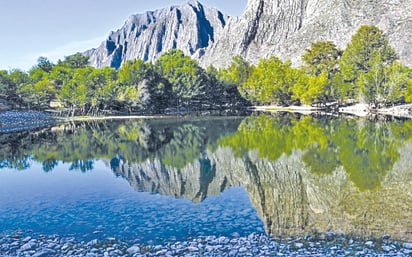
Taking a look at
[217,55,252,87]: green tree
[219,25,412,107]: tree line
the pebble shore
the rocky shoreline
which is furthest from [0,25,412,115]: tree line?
the pebble shore

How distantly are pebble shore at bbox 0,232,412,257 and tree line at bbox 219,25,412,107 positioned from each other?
72863mm

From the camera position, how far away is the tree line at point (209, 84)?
3292 inches

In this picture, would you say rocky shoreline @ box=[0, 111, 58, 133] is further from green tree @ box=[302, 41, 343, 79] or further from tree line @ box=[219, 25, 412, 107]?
green tree @ box=[302, 41, 343, 79]

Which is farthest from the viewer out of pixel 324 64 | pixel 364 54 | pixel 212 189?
pixel 324 64

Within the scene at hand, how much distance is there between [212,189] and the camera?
20.8 m

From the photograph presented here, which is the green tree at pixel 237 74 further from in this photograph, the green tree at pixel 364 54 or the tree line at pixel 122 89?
the green tree at pixel 364 54

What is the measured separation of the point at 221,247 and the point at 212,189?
28.6 ft

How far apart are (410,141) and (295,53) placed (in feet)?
472

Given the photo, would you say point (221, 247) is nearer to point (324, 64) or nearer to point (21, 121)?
point (21, 121)

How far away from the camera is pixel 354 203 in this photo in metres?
16.9

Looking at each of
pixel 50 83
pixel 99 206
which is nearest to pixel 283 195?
pixel 99 206

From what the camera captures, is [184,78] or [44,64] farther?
[44,64]

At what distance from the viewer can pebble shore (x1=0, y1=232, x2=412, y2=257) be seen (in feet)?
37.8

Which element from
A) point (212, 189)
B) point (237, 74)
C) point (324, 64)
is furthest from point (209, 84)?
point (212, 189)
